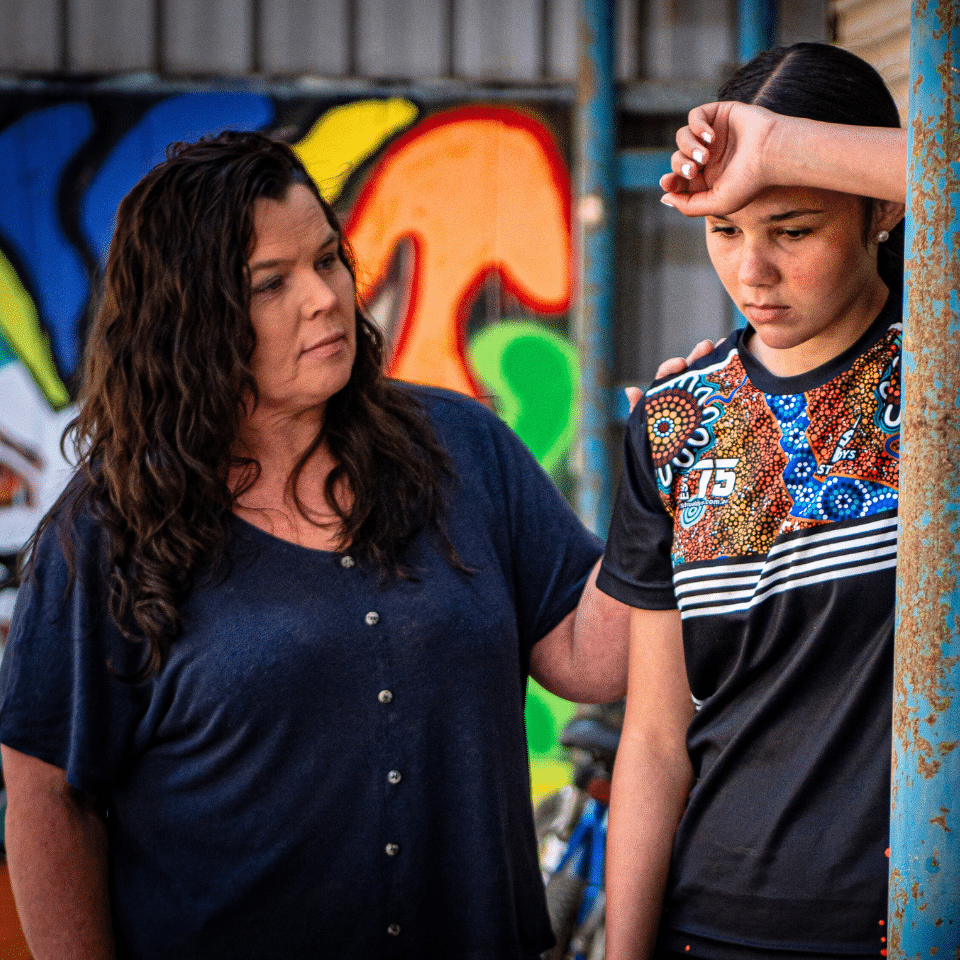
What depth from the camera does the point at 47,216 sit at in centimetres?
453

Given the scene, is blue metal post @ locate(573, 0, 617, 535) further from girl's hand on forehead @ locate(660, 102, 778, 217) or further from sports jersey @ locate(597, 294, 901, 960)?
girl's hand on forehead @ locate(660, 102, 778, 217)

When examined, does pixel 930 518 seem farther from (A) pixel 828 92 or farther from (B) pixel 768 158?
(A) pixel 828 92

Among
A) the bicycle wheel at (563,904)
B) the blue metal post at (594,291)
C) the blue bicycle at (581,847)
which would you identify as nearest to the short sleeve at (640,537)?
the blue bicycle at (581,847)

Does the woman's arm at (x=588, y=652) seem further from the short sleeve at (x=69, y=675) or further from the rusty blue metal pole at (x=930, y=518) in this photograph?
the rusty blue metal pole at (x=930, y=518)

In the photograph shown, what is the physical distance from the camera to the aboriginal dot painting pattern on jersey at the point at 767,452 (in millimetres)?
1412

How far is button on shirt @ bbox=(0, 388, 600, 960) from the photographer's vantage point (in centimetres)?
180

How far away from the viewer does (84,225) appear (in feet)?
14.9

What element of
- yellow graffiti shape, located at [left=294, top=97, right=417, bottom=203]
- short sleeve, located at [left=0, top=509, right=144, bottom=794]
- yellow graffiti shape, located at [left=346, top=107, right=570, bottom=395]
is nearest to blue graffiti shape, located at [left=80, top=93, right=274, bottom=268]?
yellow graffiti shape, located at [left=294, top=97, right=417, bottom=203]

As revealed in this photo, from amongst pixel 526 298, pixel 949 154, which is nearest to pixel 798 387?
pixel 949 154

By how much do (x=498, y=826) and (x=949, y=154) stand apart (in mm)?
1342

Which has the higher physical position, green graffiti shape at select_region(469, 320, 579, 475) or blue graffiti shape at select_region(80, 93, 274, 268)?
blue graffiti shape at select_region(80, 93, 274, 268)

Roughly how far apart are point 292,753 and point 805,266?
42.8 inches

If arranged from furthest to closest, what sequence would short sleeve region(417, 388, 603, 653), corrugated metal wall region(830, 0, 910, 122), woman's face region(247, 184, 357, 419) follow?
corrugated metal wall region(830, 0, 910, 122) → short sleeve region(417, 388, 603, 653) → woman's face region(247, 184, 357, 419)

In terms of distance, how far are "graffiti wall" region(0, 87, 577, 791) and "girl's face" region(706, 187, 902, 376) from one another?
3.10 metres
